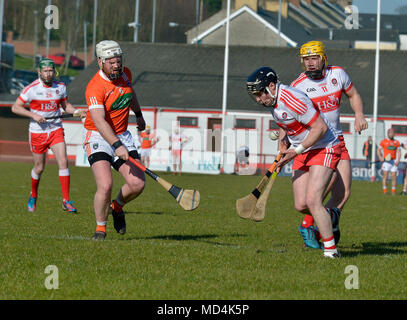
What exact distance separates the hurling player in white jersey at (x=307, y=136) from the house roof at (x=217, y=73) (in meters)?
35.1

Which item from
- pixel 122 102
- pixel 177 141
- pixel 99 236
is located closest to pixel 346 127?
pixel 177 141

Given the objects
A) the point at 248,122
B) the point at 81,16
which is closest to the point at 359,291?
the point at 248,122

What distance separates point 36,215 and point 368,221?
5816 mm

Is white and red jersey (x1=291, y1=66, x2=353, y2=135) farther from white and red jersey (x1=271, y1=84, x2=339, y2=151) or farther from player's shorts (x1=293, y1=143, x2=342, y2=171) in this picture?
white and red jersey (x1=271, y1=84, x2=339, y2=151)

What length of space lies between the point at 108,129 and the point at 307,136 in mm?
2290

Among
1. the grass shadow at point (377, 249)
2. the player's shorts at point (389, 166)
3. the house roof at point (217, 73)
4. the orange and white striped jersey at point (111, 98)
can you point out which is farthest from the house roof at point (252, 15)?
the orange and white striped jersey at point (111, 98)

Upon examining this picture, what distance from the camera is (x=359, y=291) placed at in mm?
6293

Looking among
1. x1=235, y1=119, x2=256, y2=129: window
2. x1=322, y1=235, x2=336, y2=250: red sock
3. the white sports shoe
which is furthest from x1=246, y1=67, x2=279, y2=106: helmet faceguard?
x1=235, y1=119, x2=256, y2=129: window

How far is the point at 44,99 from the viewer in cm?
1334

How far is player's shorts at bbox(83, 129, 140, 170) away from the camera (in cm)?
916

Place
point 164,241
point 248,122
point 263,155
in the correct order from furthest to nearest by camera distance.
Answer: point 248,122 → point 263,155 → point 164,241

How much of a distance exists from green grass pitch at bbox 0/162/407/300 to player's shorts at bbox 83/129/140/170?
0.97m

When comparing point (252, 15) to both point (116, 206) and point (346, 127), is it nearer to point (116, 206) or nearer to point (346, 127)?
point (346, 127)

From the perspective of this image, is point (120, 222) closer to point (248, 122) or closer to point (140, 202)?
point (140, 202)
